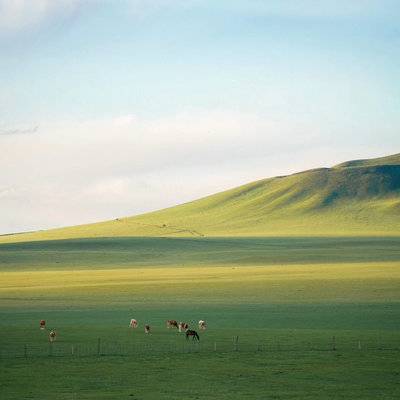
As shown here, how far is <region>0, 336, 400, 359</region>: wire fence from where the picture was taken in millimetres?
30664

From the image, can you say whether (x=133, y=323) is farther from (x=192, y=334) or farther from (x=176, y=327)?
(x=192, y=334)

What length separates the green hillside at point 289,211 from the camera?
13450 centimetres

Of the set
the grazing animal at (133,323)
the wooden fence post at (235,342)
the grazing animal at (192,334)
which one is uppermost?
the grazing animal at (133,323)

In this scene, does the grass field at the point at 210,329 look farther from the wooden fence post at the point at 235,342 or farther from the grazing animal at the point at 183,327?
the grazing animal at the point at 183,327

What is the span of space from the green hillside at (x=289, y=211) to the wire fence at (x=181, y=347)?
9063cm

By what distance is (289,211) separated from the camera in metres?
150

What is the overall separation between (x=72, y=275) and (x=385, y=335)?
42.3 metres

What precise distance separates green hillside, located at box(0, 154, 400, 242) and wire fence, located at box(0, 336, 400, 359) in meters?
90.6

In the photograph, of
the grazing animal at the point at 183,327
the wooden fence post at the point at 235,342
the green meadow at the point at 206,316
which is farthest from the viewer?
the grazing animal at the point at 183,327

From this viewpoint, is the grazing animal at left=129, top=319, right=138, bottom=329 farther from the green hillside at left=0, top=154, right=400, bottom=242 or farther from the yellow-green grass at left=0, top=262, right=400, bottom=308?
the green hillside at left=0, top=154, right=400, bottom=242

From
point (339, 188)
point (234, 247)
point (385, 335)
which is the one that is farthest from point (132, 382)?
point (339, 188)

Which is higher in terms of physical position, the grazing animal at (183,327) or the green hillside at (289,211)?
the green hillside at (289,211)

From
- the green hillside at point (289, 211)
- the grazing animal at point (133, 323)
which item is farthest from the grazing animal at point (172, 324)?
the green hillside at point (289, 211)

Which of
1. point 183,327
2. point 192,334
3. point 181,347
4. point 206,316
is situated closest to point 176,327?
point 183,327
